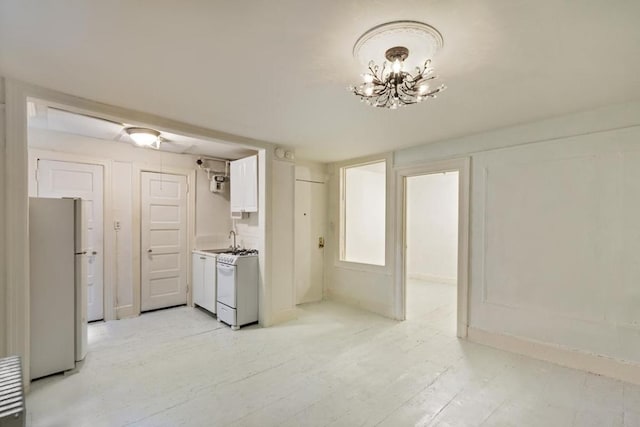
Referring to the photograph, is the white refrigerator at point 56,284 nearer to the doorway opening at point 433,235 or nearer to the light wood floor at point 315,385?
the light wood floor at point 315,385

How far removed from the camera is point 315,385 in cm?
244

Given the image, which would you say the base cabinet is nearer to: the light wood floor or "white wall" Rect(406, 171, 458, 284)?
the light wood floor

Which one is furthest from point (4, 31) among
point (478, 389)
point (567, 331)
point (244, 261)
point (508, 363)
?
point (567, 331)

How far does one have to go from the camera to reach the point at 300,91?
2.29m

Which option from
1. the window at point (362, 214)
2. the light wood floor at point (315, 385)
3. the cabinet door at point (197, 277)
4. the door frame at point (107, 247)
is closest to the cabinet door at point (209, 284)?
the cabinet door at point (197, 277)

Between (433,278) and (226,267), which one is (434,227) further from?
(226,267)

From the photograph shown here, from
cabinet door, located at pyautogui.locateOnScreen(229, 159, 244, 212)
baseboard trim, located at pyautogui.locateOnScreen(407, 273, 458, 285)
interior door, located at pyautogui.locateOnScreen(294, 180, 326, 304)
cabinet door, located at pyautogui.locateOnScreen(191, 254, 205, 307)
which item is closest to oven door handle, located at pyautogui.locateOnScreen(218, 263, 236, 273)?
cabinet door, located at pyautogui.locateOnScreen(191, 254, 205, 307)

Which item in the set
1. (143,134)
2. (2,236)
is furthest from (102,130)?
(2,236)

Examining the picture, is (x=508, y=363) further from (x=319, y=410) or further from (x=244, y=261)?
(x=244, y=261)

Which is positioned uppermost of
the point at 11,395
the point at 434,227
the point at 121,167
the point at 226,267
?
the point at 121,167

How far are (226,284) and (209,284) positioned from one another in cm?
51

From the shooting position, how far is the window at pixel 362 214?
514 cm

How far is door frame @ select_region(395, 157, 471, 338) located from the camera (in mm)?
3467

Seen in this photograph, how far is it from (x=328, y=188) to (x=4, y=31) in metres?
4.13
